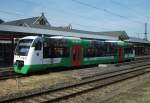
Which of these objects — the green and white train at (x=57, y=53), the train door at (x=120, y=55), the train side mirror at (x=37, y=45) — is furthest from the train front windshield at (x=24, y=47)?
the train door at (x=120, y=55)

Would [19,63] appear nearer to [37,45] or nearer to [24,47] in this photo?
[24,47]

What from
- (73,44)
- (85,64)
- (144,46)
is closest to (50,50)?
(73,44)

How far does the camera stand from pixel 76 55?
23.6m

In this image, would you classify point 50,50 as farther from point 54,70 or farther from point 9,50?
point 9,50

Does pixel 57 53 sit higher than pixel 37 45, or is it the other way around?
pixel 37 45

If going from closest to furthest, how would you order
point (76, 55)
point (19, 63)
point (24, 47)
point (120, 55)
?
point (19, 63) → point (24, 47) → point (76, 55) → point (120, 55)

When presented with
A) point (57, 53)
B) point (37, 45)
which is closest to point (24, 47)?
point (37, 45)

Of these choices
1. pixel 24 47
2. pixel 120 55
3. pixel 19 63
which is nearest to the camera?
pixel 19 63

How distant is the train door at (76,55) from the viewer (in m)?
23.3

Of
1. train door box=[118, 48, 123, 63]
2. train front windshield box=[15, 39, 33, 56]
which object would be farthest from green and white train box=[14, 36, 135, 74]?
train door box=[118, 48, 123, 63]

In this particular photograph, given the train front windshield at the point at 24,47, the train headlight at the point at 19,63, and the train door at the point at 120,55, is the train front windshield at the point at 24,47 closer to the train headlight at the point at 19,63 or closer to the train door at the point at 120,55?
the train headlight at the point at 19,63

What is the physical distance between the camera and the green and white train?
60.7 ft

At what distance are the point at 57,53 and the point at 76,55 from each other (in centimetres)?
297

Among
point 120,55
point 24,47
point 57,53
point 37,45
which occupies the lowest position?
point 120,55
